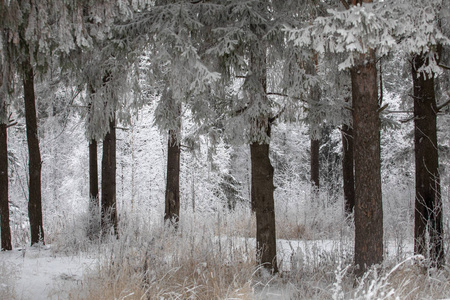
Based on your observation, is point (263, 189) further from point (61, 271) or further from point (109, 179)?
point (109, 179)

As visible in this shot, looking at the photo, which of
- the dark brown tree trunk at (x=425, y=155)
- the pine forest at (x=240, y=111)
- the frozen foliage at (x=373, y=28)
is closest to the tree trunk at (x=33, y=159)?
the pine forest at (x=240, y=111)

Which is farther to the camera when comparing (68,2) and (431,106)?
(431,106)

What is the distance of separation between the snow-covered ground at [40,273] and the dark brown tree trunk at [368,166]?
345 cm

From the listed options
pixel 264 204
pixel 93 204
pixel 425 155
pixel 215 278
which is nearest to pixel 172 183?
pixel 93 204

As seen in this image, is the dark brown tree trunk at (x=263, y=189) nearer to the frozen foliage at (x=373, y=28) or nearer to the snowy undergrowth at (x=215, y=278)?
the snowy undergrowth at (x=215, y=278)

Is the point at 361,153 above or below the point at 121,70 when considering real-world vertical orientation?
below

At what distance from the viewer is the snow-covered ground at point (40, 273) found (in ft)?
16.4

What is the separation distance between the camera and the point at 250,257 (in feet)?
19.8

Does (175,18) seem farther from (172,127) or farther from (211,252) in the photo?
(211,252)

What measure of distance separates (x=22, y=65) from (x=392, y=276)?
16.8 feet

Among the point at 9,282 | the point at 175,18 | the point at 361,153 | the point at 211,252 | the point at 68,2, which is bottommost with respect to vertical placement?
the point at 9,282

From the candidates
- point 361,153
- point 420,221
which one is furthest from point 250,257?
point 420,221

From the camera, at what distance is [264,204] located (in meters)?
5.89

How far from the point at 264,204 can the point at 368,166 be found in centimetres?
186
